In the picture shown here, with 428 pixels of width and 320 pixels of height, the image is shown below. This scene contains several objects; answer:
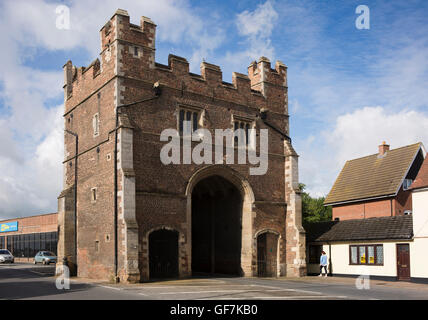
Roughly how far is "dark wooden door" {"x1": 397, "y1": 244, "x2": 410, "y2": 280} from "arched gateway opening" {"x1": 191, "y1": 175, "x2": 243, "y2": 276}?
27.9 ft

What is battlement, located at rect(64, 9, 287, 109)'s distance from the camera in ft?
75.2

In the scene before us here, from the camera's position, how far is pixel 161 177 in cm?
2330

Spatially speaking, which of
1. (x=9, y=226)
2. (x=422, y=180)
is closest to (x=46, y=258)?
(x=9, y=226)

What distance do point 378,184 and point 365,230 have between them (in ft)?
29.9

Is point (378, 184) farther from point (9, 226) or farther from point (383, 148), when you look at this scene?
point (9, 226)

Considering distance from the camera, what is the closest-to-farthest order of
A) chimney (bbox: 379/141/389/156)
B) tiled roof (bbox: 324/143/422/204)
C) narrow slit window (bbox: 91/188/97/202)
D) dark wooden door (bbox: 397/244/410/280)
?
dark wooden door (bbox: 397/244/410/280) < narrow slit window (bbox: 91/188/97/202) < tiled roof (bbox: 324/143/422/204) < chimney (bbox: 379/141/389/156)

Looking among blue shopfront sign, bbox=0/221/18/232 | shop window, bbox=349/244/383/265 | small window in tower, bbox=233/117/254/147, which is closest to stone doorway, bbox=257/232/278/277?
shop window, bbox=349/244/383/265

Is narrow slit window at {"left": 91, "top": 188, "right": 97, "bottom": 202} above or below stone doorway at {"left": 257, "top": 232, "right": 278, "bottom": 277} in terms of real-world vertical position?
above

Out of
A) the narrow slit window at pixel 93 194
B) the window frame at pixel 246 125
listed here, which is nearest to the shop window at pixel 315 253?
the window frame at pixel 246 125

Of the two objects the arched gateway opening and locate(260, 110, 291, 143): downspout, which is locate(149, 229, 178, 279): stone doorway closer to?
the arched gateway opening
